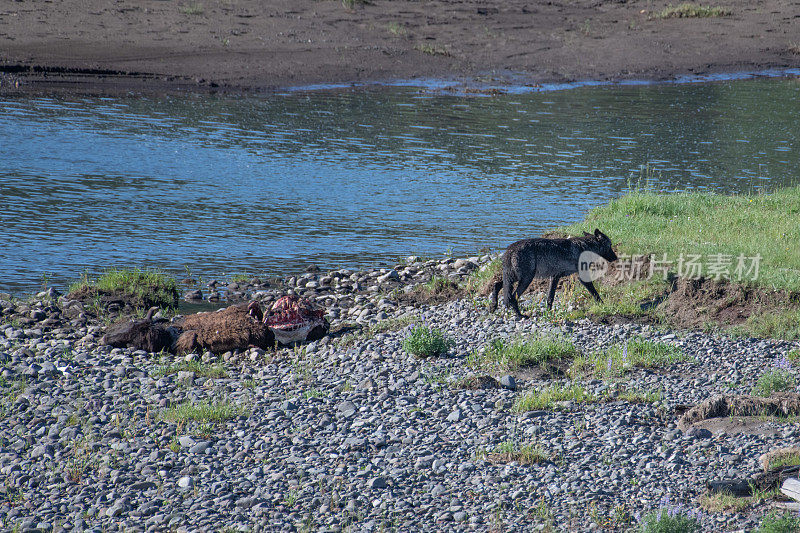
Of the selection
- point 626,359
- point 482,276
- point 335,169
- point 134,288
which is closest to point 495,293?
point 482,276

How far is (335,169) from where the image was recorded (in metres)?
25.0

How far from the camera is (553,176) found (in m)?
24.6

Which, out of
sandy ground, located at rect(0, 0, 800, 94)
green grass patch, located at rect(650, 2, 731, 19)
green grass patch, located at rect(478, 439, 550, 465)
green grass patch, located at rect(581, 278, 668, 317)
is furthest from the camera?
green grass patch, located at rect(650, 2, 731, 19)

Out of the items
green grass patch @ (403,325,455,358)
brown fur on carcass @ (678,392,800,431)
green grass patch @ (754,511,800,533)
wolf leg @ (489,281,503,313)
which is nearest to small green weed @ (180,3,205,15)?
wolf leg @ (489,281,503,313)

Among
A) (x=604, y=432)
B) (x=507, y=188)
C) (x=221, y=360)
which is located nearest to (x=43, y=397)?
(x=221, y=360)

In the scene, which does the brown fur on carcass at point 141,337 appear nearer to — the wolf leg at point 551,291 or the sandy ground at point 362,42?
the wolf leg at point 551,291

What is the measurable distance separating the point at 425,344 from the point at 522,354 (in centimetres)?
125

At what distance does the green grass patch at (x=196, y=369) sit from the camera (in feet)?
36.6

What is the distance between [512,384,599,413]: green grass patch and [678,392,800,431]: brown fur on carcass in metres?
1.06

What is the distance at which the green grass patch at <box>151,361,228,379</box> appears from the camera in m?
11.2

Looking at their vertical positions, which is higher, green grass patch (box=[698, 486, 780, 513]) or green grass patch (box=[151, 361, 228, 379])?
green grass patch (box=[698, 486, 780, 513])

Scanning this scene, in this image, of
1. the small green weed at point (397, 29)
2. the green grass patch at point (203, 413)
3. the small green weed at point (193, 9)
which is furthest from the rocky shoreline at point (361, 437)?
the small green weed at point (397, 29)

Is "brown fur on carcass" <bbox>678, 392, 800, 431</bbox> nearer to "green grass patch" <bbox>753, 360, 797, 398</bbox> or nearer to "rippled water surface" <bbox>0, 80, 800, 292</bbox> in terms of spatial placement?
"green grass patch" <bbox>753, 360, 797, 398</bbox>

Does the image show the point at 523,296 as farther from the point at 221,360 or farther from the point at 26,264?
the point at 26,264
